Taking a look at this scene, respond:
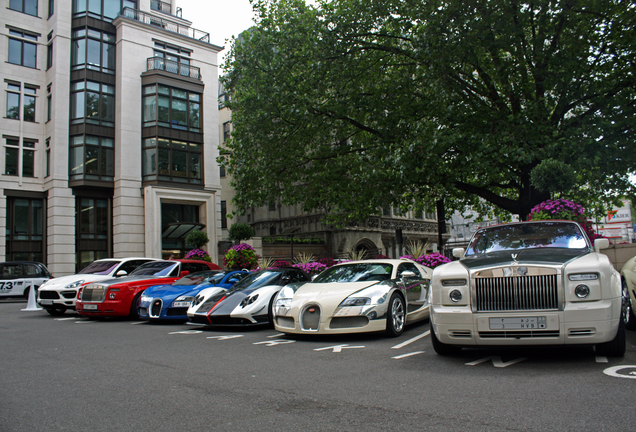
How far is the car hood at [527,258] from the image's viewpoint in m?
5.58

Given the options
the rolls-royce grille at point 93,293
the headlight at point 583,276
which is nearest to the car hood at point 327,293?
the headlight at point 583,276

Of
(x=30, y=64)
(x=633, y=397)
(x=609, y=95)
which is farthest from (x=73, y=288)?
(x=30, y=64)

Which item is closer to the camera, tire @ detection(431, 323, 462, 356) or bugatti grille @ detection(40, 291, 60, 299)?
tire @ detection(431, 323, 462, 356)

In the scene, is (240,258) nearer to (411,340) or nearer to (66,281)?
(66,281)

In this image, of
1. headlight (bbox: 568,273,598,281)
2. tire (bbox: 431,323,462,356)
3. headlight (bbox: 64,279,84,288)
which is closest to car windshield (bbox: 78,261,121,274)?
headlight (bbox: 64,279,84,288)

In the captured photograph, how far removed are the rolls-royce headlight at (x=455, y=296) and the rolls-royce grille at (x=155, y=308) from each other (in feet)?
25.9

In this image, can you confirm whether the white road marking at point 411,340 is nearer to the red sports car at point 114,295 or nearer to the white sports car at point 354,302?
the white sports car at point 354,302

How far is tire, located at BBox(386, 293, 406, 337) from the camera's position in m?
8.10

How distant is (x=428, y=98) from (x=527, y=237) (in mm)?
10464

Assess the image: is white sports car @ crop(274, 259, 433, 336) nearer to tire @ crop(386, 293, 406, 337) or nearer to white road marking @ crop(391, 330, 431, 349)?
tire @ crop(386, 293, 406, 337)

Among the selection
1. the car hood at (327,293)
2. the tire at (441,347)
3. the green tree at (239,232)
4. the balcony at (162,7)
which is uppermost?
the balcony at (162,7)

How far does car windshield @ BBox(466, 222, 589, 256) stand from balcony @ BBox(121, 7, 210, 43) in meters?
29.2

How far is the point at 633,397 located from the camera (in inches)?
158

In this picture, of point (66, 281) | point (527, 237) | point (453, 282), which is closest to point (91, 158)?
point (66, 281)
